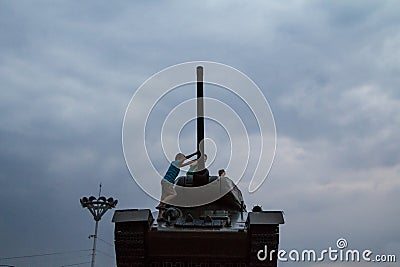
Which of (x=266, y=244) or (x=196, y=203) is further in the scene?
(x=196, y=203)

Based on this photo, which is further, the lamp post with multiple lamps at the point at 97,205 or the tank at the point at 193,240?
the lamp post with multiple lamps at the point at 97,205

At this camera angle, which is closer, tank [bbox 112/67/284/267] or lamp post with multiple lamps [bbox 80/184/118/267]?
tank [bbox 112/67/284/267]

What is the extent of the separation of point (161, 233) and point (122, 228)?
681 mm

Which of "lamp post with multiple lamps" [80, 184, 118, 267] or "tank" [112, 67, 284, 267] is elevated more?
"lamp post with multiple lamps" [80, 184, 118, 267]

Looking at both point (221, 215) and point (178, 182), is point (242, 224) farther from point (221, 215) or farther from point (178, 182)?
point (178, 182)

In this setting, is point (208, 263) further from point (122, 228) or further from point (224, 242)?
point (122, 228)

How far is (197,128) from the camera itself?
1206 cm

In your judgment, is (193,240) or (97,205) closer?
(193,240)

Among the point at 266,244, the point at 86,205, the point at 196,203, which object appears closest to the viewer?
the point at 266,244

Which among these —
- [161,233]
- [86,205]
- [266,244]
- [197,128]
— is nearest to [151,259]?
[161,233]

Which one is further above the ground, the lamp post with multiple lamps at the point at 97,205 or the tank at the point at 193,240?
the lamp post with multiple lamps at the point at 97,205

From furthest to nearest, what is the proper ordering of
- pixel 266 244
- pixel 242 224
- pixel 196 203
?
pixel 196 203 → pixel 242 224 → pixel 266 244

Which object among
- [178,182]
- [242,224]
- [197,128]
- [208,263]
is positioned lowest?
[208,263]

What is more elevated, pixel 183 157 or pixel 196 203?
pixel 183 157
